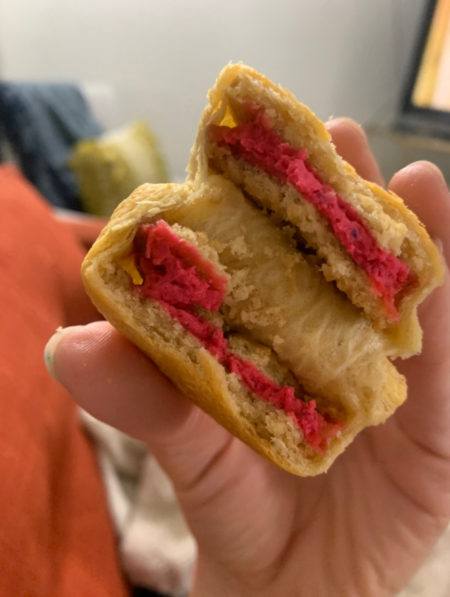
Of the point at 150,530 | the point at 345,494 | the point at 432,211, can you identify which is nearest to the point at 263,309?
the point at 432,211

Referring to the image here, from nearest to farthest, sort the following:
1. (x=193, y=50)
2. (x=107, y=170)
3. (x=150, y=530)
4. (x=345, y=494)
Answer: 1. (x=345, y=494)
2. (x=150, y=530)
3. (x=107, y=170)
4. (x=193, y=50)

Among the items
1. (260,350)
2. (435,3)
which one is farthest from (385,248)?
(435,3)

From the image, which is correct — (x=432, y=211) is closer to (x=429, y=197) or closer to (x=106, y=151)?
(x=429, y=197)

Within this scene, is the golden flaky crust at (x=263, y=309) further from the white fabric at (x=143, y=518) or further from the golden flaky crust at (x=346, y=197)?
the white fabric at (x=143, y=518)

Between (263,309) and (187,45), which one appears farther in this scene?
(187,45)

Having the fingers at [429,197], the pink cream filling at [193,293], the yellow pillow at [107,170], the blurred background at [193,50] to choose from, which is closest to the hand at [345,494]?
the fingers at [429,197]

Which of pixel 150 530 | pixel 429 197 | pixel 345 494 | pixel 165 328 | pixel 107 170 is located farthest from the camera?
pixel 107 170

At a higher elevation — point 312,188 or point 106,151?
point 312,188
